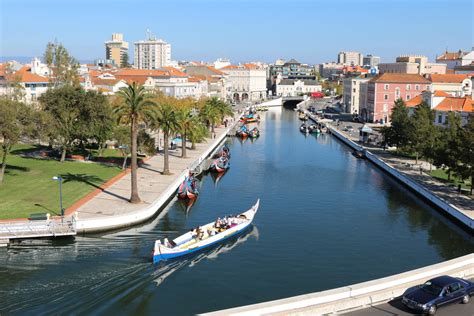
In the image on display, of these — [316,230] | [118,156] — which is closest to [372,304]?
[316,230]

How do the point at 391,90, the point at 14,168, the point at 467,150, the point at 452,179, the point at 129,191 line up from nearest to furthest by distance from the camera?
the point at 467,150 → the point at 129,191 → the point at 14,168 → the point at 452,179 → the point at 391,90

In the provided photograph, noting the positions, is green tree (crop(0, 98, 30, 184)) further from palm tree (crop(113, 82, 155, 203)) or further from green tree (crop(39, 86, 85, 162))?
palm tree (crop(113, 82, 155, 203))

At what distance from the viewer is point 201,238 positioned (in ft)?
134

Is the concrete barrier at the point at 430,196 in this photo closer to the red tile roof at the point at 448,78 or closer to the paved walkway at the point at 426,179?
the paved walkway at the point at 426,179

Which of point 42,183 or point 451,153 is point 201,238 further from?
point 451,153

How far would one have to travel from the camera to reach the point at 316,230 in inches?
1806

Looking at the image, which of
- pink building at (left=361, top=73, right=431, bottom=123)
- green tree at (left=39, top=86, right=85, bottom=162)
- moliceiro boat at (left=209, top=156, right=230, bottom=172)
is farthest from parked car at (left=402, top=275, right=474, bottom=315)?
pink building at (left=361, top=73, right=431, bottom=123)

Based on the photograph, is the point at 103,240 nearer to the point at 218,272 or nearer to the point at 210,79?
the point at 218,272

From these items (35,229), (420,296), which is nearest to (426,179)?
(420,296)

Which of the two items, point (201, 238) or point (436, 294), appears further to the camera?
point (201, 238)

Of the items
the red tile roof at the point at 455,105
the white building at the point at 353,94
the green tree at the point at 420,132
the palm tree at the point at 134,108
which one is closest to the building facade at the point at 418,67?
the white building at the point at 353,94

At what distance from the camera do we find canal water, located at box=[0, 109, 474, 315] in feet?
103

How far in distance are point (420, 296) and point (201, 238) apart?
1940cm

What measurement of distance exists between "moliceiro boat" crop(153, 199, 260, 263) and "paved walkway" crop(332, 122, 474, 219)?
20.0 meters
